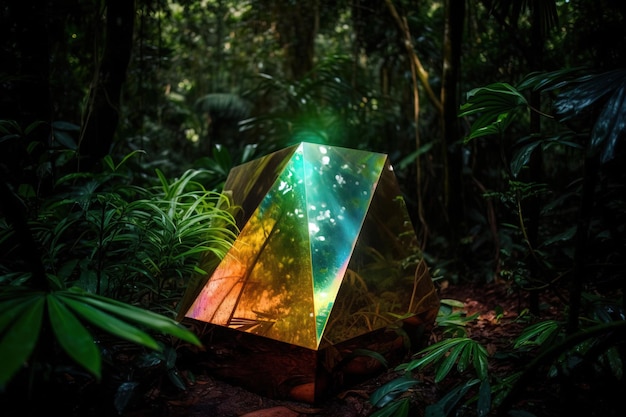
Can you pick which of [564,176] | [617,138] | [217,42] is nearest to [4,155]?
[617,138]

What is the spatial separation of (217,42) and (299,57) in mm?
1685

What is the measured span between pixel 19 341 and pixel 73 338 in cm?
7

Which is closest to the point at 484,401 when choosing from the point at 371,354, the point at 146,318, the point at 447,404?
the point at 447,404

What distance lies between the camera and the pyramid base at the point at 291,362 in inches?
48.4

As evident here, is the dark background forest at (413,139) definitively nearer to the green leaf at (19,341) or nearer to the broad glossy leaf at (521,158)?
the broad glossy leaf at (521,158)

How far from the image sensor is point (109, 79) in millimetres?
2332

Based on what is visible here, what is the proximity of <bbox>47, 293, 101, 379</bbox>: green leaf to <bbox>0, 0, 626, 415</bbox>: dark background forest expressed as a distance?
149 millimetres

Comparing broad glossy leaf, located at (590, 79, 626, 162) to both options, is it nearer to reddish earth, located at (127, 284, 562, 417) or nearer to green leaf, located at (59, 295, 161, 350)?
reddish earth, located at (127, 284, 562, 417)

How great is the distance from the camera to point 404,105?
3863mm

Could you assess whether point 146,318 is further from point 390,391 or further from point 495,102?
point 495,102

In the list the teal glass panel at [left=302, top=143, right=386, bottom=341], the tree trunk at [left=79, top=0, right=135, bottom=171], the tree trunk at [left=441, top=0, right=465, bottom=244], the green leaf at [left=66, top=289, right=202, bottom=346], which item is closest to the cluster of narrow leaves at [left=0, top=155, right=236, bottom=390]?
the green leaf at [left=66, top=289, right=202, bottom=346]

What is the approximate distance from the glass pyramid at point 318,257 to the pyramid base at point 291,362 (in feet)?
0.12

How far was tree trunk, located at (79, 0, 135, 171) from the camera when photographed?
2.28 meters

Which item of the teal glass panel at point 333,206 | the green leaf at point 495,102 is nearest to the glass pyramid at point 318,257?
the teal glass panel at point 333,206
